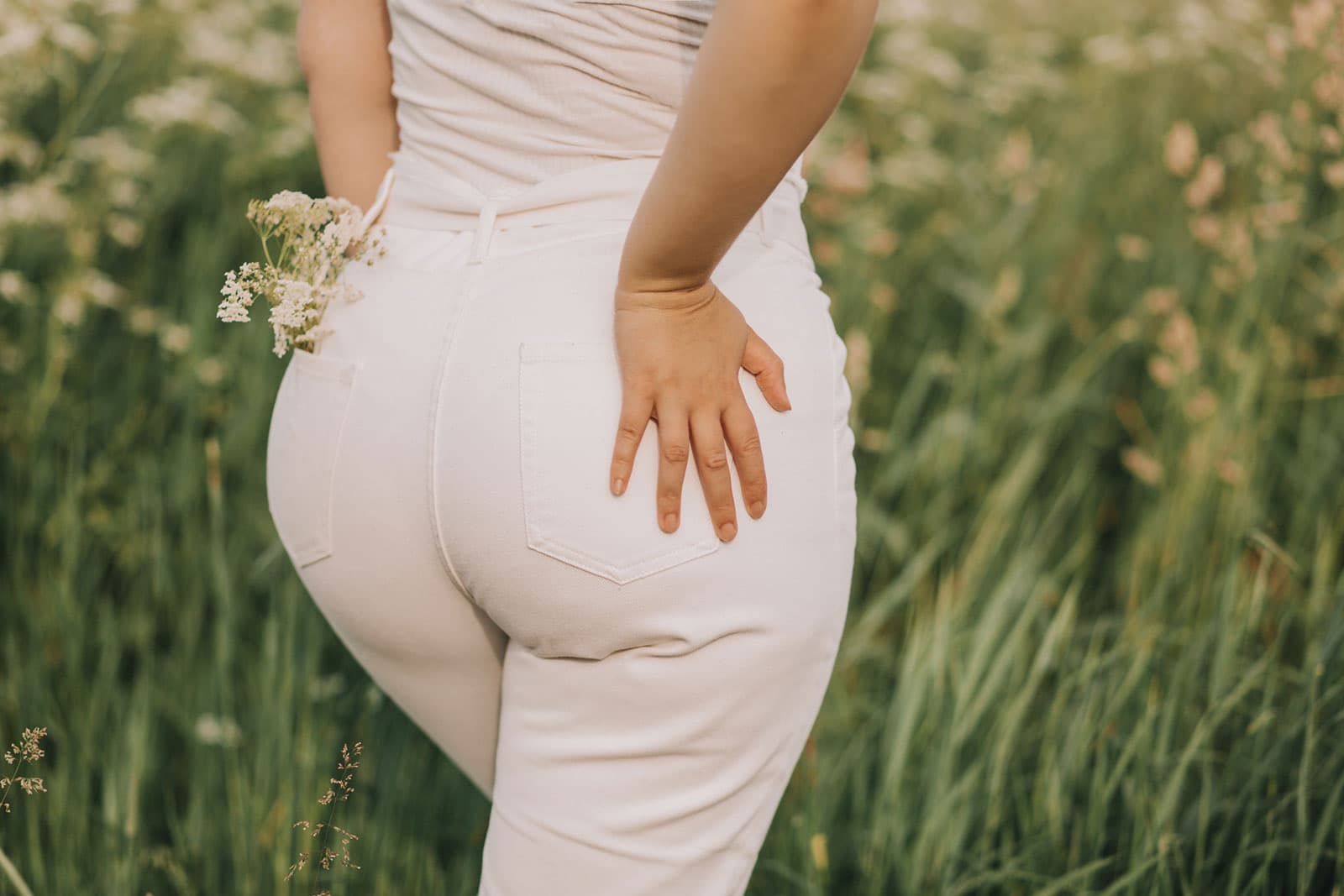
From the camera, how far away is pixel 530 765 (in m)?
1.02

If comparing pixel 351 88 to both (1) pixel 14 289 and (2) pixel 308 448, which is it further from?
(1) pixel 14 289

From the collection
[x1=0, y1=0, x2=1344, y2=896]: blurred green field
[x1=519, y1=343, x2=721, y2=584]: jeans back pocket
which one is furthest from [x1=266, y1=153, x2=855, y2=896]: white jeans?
[x1=0, y1=0, x2=1344, y2=896]: blurred green field

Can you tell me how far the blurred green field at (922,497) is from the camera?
5.88ft

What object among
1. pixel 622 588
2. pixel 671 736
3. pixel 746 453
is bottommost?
pixel 671 736

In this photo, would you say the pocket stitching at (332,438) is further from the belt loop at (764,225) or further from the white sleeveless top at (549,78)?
the belt loop at (764,225)

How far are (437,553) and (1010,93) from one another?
9.89 ft

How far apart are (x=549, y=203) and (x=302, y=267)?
0.27 m

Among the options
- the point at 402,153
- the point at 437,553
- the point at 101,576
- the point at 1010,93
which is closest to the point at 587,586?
the point at 437,553

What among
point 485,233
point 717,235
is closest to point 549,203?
point 485,233

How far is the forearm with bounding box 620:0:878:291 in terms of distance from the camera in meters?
0.81

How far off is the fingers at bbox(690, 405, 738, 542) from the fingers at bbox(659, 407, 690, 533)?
0.6 inches

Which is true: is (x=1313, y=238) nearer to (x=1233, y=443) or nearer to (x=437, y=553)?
(x=1233, y=443)

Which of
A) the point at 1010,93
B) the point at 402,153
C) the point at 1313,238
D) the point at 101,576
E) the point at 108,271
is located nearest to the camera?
the point at 402,153

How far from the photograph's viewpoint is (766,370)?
97 cm
